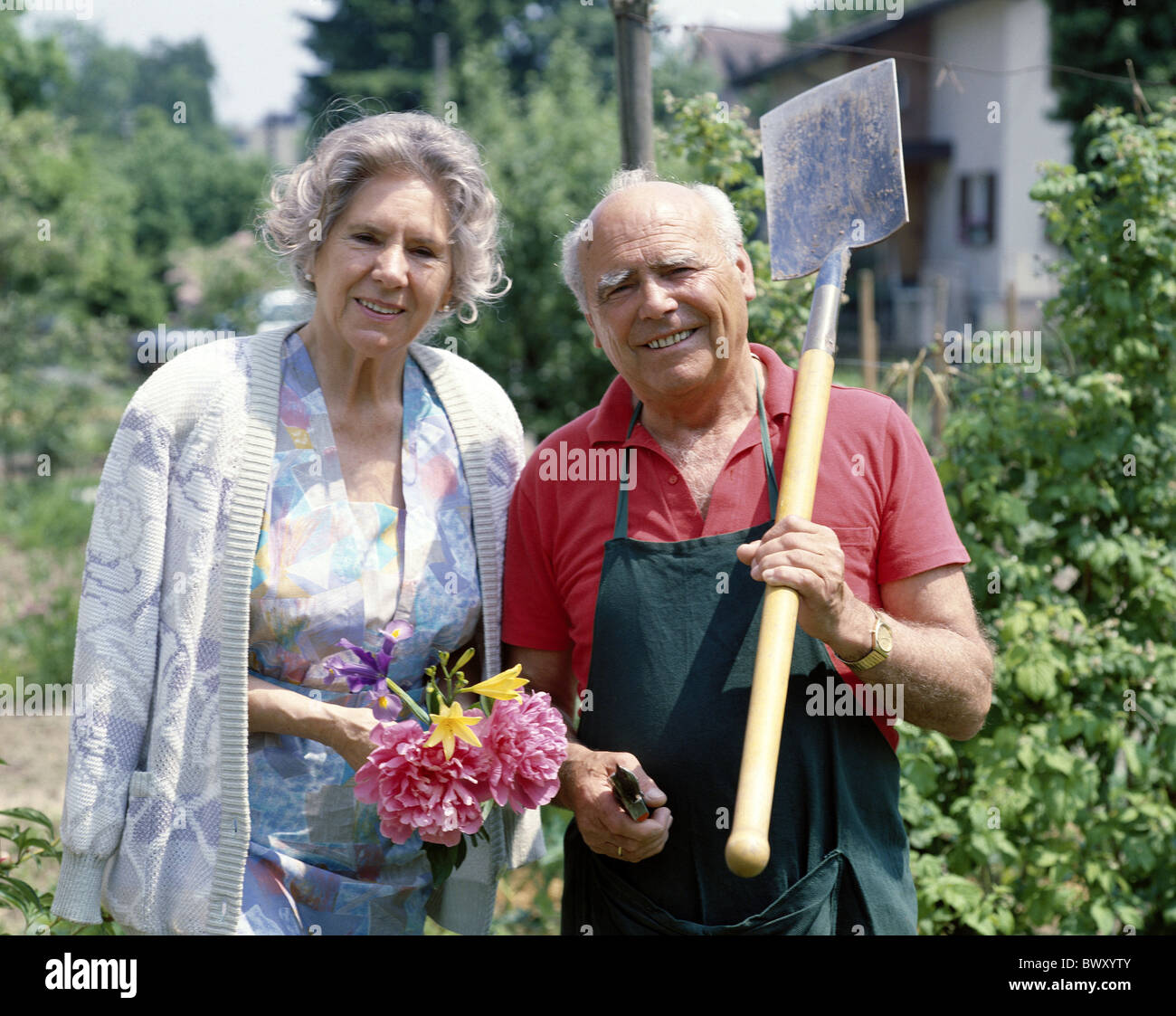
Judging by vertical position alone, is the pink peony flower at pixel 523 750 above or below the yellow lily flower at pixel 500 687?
below

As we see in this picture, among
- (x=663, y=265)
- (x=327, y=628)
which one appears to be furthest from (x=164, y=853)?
(x=663, y=265)

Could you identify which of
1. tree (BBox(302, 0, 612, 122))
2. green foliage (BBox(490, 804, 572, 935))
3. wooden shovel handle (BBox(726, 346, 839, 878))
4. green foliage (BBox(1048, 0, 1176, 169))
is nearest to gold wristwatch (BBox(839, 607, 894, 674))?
wooden shovel handle (BBox(726, 346, 839, 878))

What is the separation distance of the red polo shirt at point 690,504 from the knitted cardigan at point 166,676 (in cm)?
53

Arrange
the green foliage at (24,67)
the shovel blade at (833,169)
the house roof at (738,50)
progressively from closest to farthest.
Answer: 1. the shovel blade at (833,169)
2. the house roof at (738,50)
3. the green foliage at (24,67)

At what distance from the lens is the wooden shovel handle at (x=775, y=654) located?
1.74 meters

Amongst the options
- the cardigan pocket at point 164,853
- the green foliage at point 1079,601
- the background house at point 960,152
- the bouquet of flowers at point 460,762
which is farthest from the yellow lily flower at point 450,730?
the background house at point 960,152

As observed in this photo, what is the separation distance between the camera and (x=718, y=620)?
7.07ft

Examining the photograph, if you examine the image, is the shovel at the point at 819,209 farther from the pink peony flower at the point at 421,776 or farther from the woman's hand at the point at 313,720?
the woman's hand at the point at 313,720

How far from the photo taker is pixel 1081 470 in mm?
3465

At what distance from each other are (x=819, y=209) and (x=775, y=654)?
110 centimetres

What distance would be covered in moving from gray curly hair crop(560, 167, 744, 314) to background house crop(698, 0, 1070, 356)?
1694 cm

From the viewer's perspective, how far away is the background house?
70.9ft

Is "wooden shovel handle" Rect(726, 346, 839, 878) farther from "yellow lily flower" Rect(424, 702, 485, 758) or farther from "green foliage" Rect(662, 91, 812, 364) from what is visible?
"green foliage" Rect(662, 91, 812, 364)
